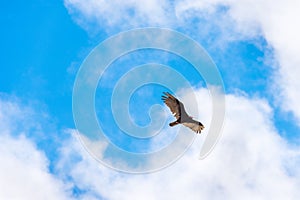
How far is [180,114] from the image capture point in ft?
278

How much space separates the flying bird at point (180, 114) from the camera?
273 feet

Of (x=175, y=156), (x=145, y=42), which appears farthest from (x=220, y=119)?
(x=145, y=42)

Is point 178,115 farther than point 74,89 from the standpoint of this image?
No

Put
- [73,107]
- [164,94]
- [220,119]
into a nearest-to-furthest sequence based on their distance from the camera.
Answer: [164,94] → [73,107] → [220,119]

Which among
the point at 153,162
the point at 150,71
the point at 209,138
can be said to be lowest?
the point at 153,162

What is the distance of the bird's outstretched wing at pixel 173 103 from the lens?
8294 centimetres

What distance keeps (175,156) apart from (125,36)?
67.5 feet

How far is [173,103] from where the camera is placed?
84062 millimetres

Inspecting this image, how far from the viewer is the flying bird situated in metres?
83.2

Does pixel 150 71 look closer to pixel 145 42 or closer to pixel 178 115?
pixel 145 42

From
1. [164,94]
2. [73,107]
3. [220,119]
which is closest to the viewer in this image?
[164,94]

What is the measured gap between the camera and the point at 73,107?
91375mm

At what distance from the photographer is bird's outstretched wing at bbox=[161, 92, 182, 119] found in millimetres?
82938

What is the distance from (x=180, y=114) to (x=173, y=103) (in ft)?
6.51
